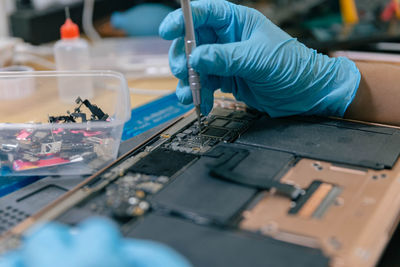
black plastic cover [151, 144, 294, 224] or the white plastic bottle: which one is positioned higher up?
the white plastic bottle

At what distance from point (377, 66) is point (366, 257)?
1.88 feet

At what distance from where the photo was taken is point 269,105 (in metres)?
0.95

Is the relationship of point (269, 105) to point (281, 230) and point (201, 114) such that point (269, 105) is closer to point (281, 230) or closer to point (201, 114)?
point (201, 114)

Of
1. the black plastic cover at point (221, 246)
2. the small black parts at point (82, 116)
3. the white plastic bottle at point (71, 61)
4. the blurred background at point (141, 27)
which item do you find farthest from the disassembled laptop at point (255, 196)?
the blurred background at point (141, 27)

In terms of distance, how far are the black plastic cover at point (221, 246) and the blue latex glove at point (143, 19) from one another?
1.29m

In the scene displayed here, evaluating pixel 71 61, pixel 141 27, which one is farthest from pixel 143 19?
pixel 71 61

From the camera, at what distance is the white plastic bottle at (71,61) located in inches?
45.8

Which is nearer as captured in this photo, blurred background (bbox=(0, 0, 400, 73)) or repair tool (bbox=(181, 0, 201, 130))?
repair tool (bbox=(181, 0, 201, 130))

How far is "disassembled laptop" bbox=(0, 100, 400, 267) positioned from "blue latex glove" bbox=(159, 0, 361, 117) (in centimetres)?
10

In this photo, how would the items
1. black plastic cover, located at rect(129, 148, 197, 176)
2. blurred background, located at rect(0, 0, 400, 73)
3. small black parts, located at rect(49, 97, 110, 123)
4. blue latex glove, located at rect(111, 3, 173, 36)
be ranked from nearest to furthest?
black plastic cover, located at rect(129, 148, 197, 176) → small black parts, located at rect(49, 97, 110, 123) → blurred background, located at rect(0, 0, 400, 73) → blue latex glove, located at rect(111, 3, 173, 36)

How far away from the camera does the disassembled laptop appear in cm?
54

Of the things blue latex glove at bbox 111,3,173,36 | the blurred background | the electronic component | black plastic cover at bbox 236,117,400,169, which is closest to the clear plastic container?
the electronic component

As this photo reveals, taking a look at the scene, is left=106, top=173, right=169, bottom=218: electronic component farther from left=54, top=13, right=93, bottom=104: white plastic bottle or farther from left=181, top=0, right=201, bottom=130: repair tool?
left=54, top=13, right=93, bottom=104: white plastic bottle

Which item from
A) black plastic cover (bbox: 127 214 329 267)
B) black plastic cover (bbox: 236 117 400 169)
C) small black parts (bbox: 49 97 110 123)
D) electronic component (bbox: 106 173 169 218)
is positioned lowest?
black plastic cover (bbox: 127 214 329 267)
